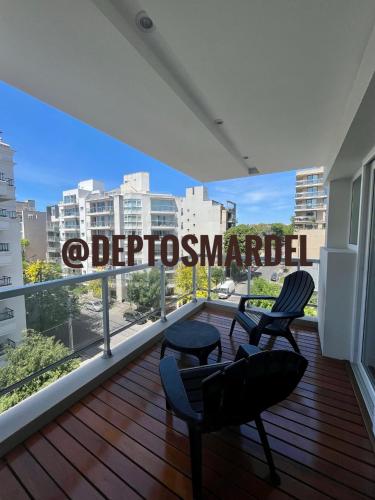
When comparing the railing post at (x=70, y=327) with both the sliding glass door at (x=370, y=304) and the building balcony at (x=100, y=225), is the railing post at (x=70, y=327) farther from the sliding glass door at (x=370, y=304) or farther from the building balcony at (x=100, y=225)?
the building balcony at (x=100, y=225)

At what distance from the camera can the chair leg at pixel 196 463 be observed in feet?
3.90

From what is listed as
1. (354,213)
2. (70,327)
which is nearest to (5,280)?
(70,327)

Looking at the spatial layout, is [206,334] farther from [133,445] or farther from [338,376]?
[338,376]

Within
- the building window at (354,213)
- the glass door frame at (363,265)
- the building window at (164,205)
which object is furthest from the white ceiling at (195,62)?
the building window at (164,205)

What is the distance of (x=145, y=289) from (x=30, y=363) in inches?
61.9

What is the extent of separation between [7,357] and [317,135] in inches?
137

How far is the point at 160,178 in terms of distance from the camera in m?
35.4

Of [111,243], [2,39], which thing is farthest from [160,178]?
[2,39]

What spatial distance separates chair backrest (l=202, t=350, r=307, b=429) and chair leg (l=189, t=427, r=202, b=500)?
0.10m

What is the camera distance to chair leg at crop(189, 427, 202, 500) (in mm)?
1188

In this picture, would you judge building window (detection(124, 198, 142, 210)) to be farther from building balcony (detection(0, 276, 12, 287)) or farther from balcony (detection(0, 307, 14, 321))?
balcony (detection(0, 307, 14, 321))

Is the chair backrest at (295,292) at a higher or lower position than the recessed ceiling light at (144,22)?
Answer: lower

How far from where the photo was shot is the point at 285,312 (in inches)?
105

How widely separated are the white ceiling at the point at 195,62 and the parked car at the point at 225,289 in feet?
8.65
